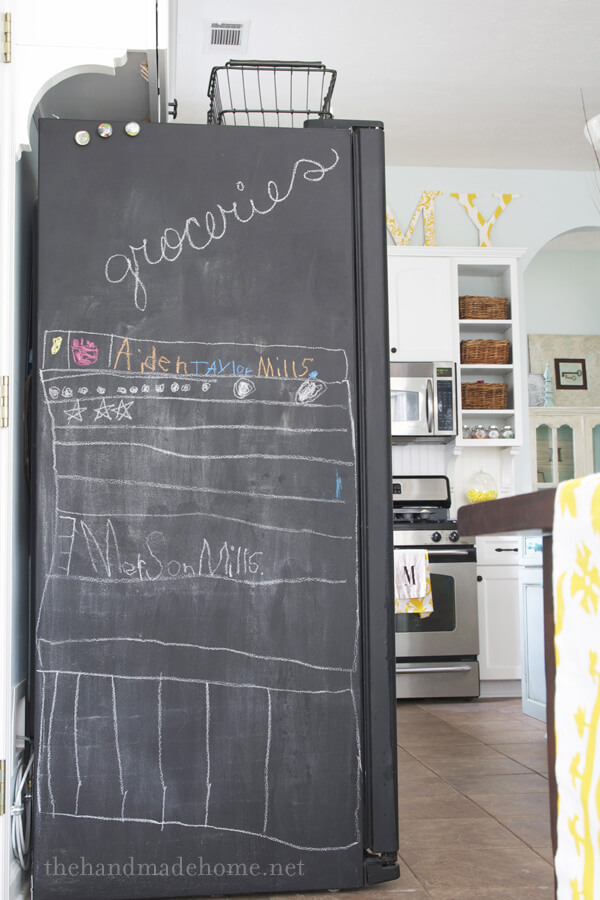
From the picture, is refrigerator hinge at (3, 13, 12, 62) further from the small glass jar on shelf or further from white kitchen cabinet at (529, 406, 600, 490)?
white kitchen cabinet at (529, 406, 600, 490)

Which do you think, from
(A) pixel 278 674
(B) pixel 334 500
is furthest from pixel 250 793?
(B) pixel 334 500

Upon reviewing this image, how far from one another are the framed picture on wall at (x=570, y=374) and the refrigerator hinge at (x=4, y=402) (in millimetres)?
6548

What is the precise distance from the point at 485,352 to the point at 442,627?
1.72 meters

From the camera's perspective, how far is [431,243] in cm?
560

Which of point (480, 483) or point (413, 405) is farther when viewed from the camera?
point (480, 483)

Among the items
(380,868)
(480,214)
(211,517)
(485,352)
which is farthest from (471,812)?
(480,214)

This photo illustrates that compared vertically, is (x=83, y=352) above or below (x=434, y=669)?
above

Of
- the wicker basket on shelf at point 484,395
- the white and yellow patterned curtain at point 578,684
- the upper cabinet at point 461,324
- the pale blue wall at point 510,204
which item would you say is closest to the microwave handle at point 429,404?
the upper cabinet at point 461,324

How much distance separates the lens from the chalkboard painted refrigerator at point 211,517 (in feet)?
6.65

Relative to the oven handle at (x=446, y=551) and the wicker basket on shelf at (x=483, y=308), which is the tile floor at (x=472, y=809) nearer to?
the oven handle at (x=446, y=551)

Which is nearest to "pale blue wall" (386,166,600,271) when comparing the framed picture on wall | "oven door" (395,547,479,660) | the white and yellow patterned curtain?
"oven door" (395,547,479,660)

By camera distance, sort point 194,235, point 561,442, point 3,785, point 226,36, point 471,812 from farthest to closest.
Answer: point 561,442
point 226,36
point 471,812
point 194,235
point 3,785

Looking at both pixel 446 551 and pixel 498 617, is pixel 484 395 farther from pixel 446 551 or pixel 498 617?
pixel 498 617

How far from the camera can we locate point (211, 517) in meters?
2.11
